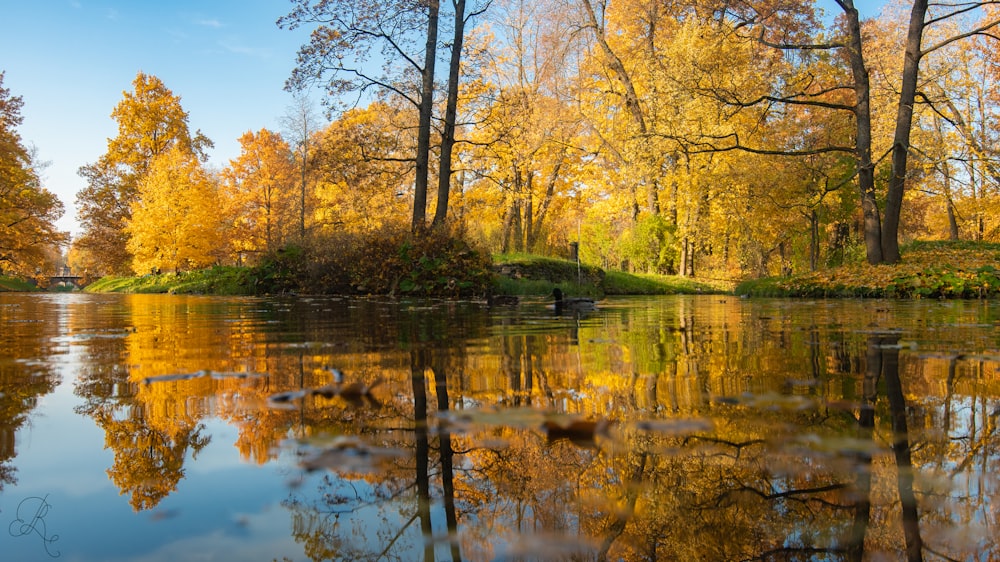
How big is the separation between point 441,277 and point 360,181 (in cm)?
478

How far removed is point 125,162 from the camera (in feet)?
120

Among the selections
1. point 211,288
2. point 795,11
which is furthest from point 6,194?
point 795,11

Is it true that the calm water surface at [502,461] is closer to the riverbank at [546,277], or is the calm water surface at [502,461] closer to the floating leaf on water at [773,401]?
the floating leaf on water at [773,401]

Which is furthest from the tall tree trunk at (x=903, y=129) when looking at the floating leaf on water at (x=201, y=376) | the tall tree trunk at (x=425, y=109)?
the floating leaf on water at (x=201, y=376)

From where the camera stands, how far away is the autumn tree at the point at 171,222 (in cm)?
3188

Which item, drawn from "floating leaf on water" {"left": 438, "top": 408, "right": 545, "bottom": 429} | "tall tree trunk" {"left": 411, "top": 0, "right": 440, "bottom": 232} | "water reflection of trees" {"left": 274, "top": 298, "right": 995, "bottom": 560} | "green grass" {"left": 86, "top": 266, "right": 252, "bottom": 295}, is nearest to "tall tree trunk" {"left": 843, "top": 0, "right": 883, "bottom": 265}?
"tall tree trunk" {"left": 411, "top": 0, "right": 440, "bottom": 232}

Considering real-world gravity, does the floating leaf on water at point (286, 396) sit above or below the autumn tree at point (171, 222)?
below

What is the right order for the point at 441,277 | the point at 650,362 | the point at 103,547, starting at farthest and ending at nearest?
the point at 441,277 → the point at 650,362 → the point at 103,547

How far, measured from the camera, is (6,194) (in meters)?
28.5

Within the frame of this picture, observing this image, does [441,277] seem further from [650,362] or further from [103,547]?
[103,547]

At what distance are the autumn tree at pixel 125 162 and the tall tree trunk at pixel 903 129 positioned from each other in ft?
123

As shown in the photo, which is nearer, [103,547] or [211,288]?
[103,547]

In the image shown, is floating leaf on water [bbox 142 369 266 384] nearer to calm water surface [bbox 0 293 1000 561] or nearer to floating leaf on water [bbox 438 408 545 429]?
calm water surface [bbox 0 293 1000 561]

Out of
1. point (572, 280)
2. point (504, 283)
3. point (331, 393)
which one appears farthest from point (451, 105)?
point (331, 393)
